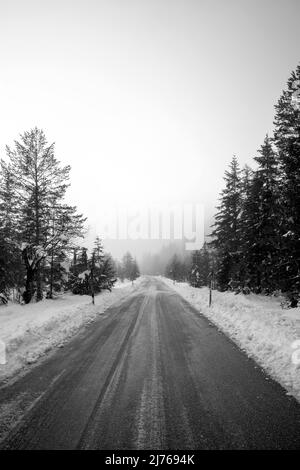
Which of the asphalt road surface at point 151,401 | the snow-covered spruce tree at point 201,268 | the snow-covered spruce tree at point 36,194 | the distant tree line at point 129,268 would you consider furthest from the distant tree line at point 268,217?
the distant tree line at point 129,268

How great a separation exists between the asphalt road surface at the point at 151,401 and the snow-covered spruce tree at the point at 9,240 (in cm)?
1113

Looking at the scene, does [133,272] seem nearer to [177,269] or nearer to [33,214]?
[177,269]

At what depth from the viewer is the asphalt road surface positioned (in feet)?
13.2

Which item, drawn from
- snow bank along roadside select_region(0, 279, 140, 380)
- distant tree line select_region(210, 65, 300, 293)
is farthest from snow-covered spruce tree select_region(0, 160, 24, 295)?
distant tree line select_region(210, 65, 300, 293)

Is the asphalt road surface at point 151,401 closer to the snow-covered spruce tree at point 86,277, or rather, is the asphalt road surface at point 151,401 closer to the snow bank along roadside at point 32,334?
the snow bank along roadside at point 32,334

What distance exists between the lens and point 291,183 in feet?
45.3

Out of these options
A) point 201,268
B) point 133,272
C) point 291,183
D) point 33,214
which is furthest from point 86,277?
point 133,272

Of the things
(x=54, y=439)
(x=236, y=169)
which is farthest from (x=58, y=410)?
(x=236, y=169)

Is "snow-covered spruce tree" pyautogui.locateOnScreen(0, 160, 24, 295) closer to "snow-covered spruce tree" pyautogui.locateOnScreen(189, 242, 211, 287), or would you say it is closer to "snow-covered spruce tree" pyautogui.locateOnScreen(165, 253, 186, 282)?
"snow-covered spruce tree" pyautogui.locateOnScreen(189, 242, 211, 287)

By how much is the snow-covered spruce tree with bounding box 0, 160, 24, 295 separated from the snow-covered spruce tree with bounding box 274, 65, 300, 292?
17.7m

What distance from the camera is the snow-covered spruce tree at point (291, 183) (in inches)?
534

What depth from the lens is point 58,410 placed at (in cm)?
486
